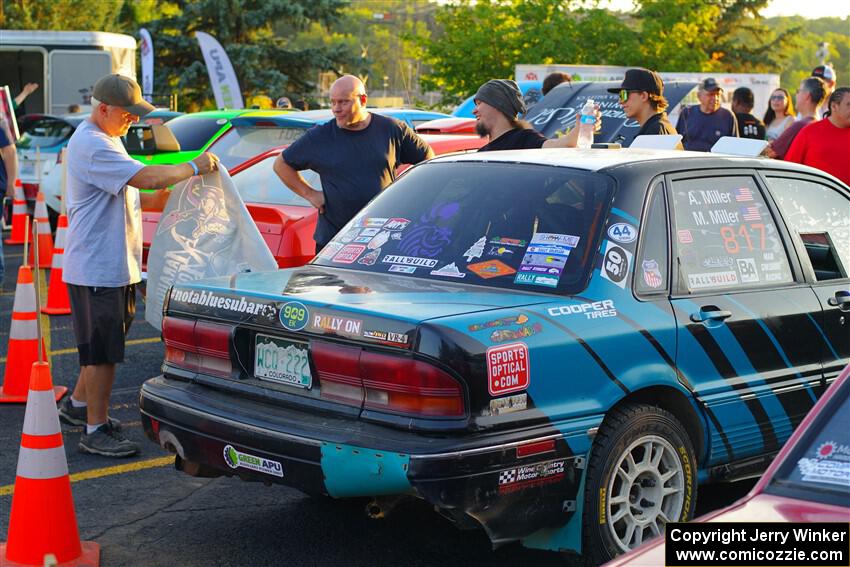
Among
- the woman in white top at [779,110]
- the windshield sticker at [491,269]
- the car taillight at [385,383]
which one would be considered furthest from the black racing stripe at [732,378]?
the woman in white top at [779,110]

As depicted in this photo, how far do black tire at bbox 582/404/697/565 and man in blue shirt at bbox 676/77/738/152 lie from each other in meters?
7.13

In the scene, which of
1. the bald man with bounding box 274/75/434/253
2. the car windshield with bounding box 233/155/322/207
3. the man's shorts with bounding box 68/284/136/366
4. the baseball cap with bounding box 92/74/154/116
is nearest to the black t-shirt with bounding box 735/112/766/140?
the car windshield with bounding box 233/155/322/207

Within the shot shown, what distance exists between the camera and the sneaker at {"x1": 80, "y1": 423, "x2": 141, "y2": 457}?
6.29 metres

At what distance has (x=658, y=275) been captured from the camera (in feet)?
15.5

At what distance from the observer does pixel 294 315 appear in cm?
441

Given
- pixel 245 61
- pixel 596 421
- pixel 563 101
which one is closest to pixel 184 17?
pixel 245 61

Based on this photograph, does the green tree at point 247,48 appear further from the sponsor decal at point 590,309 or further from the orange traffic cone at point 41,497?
the sponsor decal at point 590,309

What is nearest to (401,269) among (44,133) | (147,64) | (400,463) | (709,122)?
(400,463)

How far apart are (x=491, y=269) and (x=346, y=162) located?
250cm

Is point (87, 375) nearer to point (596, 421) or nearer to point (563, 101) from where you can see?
point (596, 421)

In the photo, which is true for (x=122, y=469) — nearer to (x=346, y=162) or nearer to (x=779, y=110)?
(x=346, y=162)

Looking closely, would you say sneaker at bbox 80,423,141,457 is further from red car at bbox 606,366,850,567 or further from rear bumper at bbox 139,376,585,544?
red car at bbox 606,366,850,567

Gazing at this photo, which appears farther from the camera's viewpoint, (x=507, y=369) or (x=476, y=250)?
(x=476, y=250)

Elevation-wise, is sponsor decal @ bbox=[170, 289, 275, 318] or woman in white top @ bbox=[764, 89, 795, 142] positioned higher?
woman in white top @ bbox=[764, 89, 795, 142]
